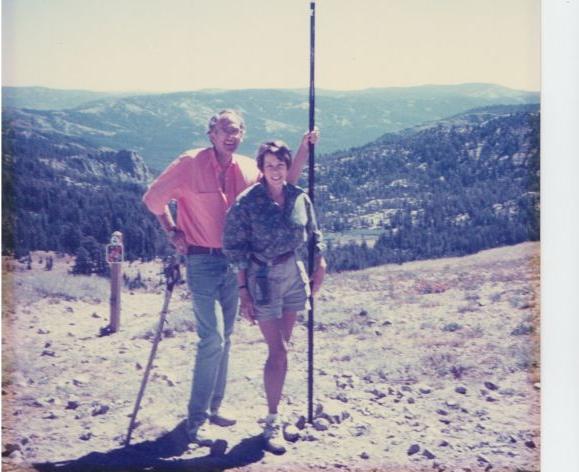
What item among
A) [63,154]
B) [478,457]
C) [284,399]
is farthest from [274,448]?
[63,154]

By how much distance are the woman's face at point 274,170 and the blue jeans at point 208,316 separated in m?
0.55

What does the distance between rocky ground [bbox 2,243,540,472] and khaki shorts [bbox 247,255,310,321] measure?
0.88m

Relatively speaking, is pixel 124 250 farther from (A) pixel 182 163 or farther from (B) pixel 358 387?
(B) pixel 358 387

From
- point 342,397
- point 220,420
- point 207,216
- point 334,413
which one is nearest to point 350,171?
point 207,216

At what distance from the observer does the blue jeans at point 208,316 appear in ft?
13.8

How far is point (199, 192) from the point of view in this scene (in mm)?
4242

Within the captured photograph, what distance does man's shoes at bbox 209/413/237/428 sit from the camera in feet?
15.1

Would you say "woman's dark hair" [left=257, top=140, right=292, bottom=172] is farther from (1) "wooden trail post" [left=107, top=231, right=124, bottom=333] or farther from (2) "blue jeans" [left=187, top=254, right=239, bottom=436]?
(1) "wooden trail post" [left=107, top=231, right=124, bottom=333]

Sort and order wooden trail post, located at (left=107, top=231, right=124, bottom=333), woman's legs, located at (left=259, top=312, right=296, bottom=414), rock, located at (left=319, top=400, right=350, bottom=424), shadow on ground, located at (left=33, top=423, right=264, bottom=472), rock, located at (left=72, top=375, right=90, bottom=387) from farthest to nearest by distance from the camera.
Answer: wooden trail post, located at (left=107, top=231, right=124, bottom=333) → rock, located at (left=72, top=375, right=90, bottom=387) → rock, located at (left=319, top=400, right=350, bottom=424) → shadow on ground, located at (left=33, top=423, right=264, bottom=472) → woman's legs, located at (left=259, top=312, right=296, bottom=414)

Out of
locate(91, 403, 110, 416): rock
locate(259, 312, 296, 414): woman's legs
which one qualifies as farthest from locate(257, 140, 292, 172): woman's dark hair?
locate(91, 403, 110, 416): rock

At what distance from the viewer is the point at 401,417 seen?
15.5 feet

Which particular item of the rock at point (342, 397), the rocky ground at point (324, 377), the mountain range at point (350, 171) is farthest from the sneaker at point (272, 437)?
the mountain range at point (350, 171)

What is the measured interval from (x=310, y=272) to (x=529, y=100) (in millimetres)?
1910

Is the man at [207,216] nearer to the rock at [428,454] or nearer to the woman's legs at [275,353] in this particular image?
the woman's legs at [275,353]
